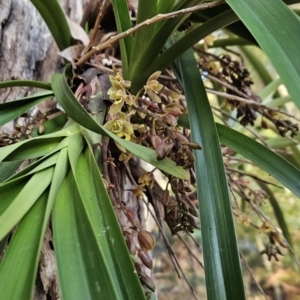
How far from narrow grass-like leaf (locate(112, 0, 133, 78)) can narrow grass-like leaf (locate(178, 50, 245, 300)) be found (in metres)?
0.09

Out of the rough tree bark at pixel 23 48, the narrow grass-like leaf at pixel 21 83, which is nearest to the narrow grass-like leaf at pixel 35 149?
the narrow grass-like leaf at pixel 21 83

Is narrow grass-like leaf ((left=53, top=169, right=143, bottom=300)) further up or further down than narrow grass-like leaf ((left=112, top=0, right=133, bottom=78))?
further down

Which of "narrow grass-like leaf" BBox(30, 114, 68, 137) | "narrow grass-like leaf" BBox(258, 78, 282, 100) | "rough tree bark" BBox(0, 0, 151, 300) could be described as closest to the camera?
"narrow grass-like leaf" BBox(30, 114, 68, 137)

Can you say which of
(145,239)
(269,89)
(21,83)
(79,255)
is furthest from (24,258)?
(269,89)

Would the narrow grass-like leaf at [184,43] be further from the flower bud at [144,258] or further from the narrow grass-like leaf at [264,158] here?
the flower bud at [144,258]

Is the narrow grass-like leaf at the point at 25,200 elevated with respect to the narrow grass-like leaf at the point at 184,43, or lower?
lower

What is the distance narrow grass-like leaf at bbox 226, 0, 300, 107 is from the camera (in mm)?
281

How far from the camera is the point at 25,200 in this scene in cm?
29

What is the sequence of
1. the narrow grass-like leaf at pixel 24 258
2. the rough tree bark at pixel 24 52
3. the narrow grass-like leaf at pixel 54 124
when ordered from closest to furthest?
the narrow grass-like leaf at pixel 24 258 → the narrow grass-like leaf at pixel 54 124 → the rough tree bark at pixel 24 52

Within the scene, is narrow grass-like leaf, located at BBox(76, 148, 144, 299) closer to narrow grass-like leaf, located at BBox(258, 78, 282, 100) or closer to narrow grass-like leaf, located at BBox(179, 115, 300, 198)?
narrow grass-like leaf, located at BBox(179, 115, 300, 198)

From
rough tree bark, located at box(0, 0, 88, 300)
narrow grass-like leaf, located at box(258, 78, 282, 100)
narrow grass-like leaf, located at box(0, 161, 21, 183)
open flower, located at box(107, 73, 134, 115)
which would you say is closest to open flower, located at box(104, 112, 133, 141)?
open flower, located at box(107, 73, 134, 115)

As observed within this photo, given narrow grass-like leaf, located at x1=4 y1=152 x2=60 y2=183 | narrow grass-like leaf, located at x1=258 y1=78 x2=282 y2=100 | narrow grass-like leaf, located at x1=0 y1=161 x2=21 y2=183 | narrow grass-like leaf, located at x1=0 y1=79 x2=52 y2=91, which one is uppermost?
narrow grass-like leaf, located at x1=258 y1=78 x2=282 y2=100

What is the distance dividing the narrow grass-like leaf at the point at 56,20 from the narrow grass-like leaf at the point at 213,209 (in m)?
0.22

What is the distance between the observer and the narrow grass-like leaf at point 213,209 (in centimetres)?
31
